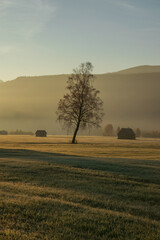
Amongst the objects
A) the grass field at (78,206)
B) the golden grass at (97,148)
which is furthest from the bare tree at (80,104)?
the grass field at (78,206)

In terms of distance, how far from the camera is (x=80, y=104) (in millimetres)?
57406

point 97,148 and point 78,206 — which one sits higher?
point 78,206

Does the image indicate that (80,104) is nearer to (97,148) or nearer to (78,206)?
(97,148)

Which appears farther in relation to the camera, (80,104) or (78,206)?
(80,104)

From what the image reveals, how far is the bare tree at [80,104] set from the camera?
5581 centimetres

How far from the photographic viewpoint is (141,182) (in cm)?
1706

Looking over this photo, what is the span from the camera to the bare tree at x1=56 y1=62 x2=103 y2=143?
5581 centimetres

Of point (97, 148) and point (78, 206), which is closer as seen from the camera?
point (78, 206)

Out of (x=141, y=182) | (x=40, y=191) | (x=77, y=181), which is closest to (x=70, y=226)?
(x=40, y=191)

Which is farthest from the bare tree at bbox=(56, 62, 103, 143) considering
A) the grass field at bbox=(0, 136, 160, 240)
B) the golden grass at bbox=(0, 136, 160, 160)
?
the grass field at bbox=(0, 136, 160, 240)

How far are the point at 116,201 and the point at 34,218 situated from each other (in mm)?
4128

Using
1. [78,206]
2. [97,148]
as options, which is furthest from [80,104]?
[78,206]

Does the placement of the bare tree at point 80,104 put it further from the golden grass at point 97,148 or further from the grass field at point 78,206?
the grass field at point 78,206

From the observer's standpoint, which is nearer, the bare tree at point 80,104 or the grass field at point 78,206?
the grass field at point 78,206
